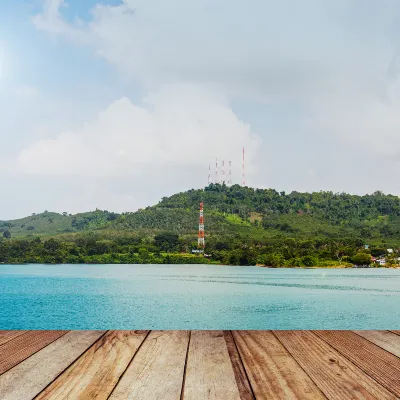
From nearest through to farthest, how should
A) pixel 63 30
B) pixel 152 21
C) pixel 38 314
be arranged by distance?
pixel 38 314
pixel 152 21
pixel 63 30

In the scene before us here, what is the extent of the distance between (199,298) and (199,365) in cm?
3581

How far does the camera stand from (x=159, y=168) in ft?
313

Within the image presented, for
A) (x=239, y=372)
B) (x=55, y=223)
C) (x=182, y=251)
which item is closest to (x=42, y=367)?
(x=239, y=372)

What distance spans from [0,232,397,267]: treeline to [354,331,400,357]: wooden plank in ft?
170

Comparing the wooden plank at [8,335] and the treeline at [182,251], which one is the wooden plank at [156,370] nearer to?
the wooden plank at [8,335]

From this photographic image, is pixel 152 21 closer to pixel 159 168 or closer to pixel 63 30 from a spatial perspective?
pixel 63 30

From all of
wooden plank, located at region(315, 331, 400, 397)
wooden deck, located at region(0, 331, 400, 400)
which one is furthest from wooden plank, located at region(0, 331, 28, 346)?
wooden plank, located at region(315, 331, 400, 397)

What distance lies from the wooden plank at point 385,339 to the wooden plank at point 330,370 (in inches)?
9.0

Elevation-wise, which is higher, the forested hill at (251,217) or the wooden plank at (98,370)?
the forested hill at (251,217)

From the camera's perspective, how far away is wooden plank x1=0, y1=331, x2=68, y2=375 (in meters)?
1.83

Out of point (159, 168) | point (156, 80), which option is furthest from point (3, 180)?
point (156, 80)

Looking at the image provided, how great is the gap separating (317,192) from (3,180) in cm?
7917

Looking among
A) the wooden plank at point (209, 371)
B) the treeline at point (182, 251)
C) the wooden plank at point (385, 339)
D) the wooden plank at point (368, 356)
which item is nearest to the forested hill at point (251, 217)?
the treeline at point (182, 251)

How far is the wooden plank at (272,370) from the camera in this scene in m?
1.50
